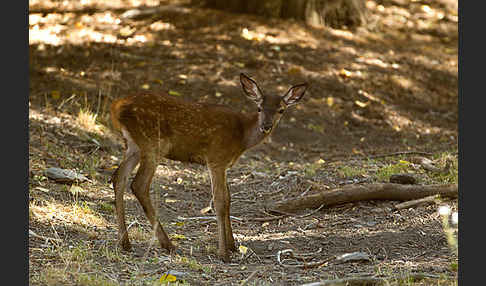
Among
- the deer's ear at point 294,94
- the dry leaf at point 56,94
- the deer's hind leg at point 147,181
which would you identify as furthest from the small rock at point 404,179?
the dry leaf at point 56,94

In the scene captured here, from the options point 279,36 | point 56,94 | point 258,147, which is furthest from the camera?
point 279,36

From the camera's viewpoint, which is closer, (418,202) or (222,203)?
(222,203)

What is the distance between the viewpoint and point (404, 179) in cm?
873

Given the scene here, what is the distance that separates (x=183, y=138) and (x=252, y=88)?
98 centimetres

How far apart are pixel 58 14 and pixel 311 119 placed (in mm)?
6680

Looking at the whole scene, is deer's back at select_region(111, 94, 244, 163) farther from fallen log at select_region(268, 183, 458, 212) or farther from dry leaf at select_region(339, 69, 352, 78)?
dry leaf at select_region(339, 69, 352, 78)

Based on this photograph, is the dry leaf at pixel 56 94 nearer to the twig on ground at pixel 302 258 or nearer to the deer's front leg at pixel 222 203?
the deer's front leg at pixel 222 203

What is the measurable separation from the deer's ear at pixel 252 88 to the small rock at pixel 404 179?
7.38 feet

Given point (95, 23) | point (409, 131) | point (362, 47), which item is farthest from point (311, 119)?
point (95, 23)

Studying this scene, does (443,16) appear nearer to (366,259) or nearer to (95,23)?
(95,23)

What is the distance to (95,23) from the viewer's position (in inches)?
608

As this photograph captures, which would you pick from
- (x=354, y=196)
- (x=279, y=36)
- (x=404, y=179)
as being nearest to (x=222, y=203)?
(x=354, y=196)

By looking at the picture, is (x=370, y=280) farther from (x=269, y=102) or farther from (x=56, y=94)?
(x=56, y=94)

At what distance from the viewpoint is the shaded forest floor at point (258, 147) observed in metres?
6.58
